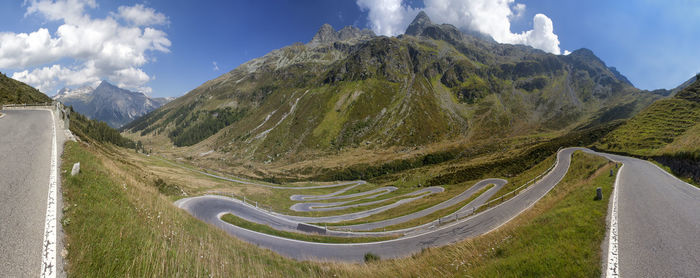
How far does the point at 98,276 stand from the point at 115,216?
3225 mm

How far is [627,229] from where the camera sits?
9469 mm

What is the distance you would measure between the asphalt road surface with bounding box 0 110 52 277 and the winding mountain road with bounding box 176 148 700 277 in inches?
302

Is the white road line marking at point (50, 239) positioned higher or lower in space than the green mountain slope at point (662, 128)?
lower

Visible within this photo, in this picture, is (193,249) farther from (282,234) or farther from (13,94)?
(13,94)

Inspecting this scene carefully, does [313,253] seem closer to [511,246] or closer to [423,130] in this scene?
[511,246]

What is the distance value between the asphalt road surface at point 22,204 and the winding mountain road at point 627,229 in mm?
7666

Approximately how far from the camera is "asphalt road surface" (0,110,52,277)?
4.66 meters

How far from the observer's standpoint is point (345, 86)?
→ 199 metres

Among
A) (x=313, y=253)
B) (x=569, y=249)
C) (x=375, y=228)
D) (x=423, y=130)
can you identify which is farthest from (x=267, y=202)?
(x=423, y=130)

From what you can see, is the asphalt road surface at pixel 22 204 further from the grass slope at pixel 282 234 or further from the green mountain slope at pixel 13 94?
the green mountain slope at pixel 13 94

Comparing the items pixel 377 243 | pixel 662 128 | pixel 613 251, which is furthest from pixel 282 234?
pixel 662 128

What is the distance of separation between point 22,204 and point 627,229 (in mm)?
21398

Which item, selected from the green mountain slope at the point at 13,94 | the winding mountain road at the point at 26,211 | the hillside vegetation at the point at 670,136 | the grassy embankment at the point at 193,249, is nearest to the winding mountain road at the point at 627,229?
the grassy embankment at the point at 193,249

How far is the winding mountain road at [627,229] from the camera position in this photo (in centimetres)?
716
